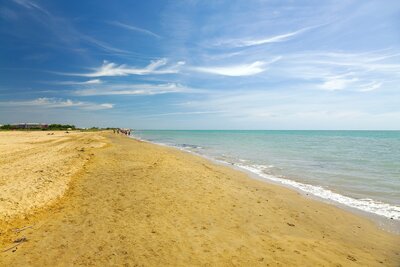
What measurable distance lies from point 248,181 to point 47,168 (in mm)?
11557

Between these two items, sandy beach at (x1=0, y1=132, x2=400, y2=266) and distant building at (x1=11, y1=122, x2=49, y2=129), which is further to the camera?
distant building at (x1=11, y1=122, x2=49, y2=129)

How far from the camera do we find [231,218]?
9094 millimetres

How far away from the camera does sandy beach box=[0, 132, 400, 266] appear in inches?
251

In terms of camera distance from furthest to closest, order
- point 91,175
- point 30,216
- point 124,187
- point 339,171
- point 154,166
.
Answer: point 339,171
point 154,166
point 91,175
point 124,187
point 30,216

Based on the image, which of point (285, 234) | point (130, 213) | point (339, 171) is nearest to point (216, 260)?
point (285, 234)

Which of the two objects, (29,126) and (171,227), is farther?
(29,126)

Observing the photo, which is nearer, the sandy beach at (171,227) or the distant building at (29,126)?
the sandy beach at (171,227)

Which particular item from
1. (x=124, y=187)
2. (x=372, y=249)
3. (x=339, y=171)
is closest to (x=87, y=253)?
(x=124, y=187)

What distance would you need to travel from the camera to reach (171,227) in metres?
8.05

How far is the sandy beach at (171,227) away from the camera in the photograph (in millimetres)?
6379

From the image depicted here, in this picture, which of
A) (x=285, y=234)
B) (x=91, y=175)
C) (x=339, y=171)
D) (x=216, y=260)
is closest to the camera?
(x=216, y=260)

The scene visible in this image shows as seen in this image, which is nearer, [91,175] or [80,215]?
[80,215]

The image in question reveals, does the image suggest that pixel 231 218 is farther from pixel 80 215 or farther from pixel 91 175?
pixel 91 175

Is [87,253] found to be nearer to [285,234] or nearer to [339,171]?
[285,234]
